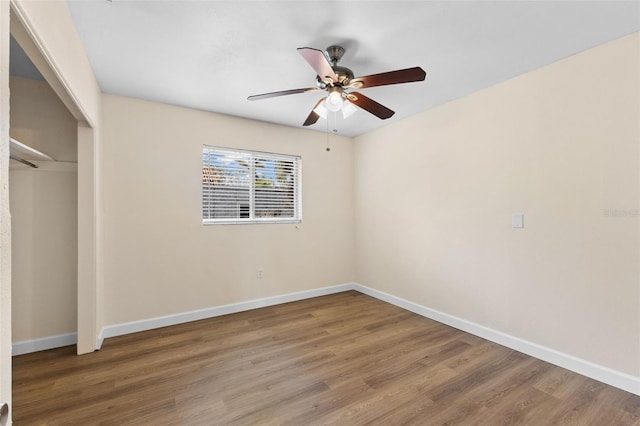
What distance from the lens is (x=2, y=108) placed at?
0.83 meters

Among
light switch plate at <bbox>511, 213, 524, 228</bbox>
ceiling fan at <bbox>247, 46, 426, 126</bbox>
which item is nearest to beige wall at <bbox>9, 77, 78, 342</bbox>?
ceiling fan at <bbox>247, 46, 426, 126</bbox>

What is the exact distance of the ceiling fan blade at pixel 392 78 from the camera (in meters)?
1.79

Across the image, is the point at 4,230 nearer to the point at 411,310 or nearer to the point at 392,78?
the point at 392,78

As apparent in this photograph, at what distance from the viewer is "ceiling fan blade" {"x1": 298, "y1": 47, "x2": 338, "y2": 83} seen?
1.67 metres

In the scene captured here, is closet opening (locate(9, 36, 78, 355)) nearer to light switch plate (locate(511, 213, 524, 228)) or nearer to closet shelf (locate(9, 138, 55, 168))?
closet shelf (locate(9, 138, 55, 168))

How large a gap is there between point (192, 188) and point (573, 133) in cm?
367

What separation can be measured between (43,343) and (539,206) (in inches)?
180

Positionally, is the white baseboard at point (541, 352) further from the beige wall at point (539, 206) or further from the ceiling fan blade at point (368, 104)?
the ceiling fan blade at point (368, 104)

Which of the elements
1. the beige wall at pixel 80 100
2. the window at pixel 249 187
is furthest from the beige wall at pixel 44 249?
the window at pixel 249 187

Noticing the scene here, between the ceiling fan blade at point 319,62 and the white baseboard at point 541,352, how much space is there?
8.98 ft

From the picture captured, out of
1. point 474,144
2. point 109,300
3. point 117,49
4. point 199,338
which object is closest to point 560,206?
point 474,144

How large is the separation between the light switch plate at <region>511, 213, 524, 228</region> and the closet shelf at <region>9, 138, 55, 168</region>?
3.93m

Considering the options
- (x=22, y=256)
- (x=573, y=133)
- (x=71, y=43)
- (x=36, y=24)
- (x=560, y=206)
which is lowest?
(x=22, y=256)

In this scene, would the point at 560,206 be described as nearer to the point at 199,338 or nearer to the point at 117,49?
the point at 199,338
